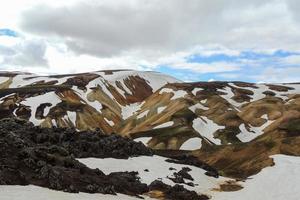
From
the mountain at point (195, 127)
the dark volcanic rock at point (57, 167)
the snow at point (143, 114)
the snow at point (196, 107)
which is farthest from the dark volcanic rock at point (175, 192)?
the snow at point (143, 114)

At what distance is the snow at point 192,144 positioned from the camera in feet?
407

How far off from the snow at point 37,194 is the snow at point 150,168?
1485 centimetres

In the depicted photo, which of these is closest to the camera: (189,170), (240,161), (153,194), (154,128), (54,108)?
(153,194)

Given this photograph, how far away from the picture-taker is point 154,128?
497 feet

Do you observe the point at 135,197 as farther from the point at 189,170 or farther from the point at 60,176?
the point at 189,170

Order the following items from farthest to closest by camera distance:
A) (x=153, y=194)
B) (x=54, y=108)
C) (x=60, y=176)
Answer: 1. (x=54, y=108)
2. (x=153, y=194)
3. (x=60, y=176)

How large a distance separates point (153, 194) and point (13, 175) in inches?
662

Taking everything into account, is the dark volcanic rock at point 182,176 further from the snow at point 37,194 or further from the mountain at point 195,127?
the snow at point 37,194

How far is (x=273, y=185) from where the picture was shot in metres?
57.8

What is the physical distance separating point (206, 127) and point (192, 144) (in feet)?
88.2

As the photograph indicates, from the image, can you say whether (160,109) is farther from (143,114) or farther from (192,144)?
(192,144)

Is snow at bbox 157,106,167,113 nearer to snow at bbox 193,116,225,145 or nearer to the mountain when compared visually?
the mountain

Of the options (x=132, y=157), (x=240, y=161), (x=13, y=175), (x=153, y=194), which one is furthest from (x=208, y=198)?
(x=240, y=161)

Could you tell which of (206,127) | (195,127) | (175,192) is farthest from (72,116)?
(175,192)
